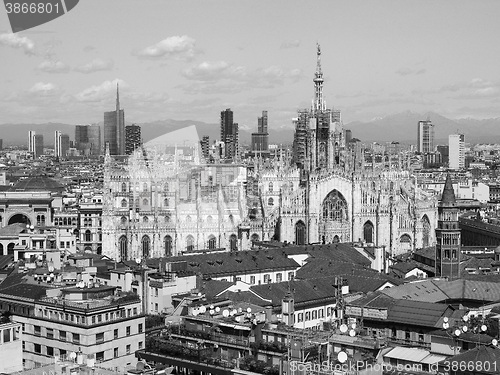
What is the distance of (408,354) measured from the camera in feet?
131

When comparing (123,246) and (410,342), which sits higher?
(410,342)

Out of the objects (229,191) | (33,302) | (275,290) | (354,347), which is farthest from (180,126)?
(354,347)

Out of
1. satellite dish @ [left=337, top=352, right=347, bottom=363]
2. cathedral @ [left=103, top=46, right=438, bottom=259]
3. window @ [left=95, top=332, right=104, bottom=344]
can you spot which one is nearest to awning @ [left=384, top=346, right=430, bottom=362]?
satellite dish @ [left=337, top=352, right=347, bottom=363]

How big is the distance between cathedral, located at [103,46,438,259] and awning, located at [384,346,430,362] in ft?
184

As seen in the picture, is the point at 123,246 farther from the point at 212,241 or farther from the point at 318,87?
the point at 318,87

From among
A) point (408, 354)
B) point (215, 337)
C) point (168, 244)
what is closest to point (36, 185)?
point (168, 244)

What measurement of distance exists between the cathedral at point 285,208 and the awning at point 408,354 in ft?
184

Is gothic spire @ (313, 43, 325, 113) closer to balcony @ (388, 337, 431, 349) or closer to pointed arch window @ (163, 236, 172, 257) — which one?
pointed arch window @ (163, 236, 172, 257)

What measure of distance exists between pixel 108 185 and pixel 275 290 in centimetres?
5287

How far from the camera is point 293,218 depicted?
105500 mm

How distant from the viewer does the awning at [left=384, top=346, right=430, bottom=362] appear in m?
39.4

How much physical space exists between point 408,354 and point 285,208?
214 feet

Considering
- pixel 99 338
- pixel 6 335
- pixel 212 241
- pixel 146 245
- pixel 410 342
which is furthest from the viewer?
pixel 212 241

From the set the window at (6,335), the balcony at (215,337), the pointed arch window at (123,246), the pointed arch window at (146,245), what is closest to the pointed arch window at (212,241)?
the pointed arch window at (146,245)
